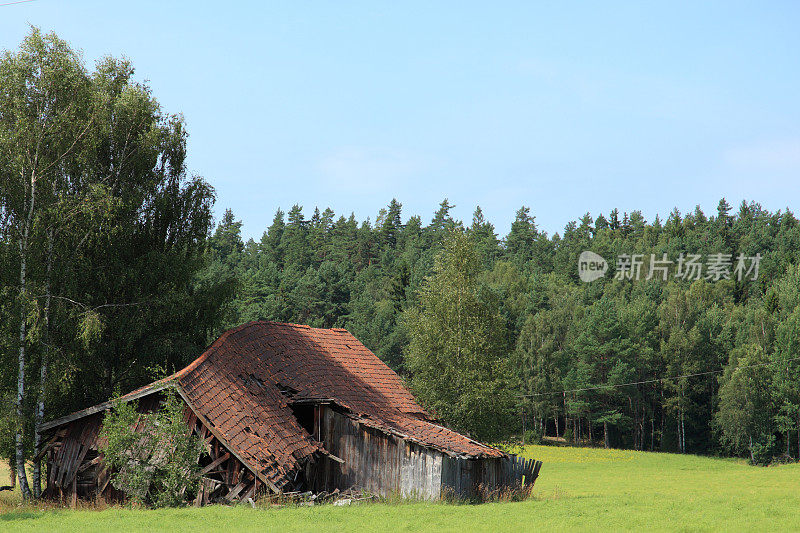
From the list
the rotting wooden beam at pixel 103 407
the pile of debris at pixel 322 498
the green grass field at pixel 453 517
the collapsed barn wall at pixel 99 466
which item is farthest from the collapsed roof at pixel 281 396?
the green grass field at pixel 453 517

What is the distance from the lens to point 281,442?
26.2 m

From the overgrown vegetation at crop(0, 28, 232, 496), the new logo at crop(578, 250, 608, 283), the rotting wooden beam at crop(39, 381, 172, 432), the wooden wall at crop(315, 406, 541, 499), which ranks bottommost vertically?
the wooden wall at crop(315, 406, 541, 499)

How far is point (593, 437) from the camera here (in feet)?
298

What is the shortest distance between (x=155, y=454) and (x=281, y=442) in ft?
14.2

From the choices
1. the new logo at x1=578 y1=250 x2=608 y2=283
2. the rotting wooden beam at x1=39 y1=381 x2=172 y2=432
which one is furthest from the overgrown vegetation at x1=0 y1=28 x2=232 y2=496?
the new logo at x1=578 y1=250 x2=608 y2=283

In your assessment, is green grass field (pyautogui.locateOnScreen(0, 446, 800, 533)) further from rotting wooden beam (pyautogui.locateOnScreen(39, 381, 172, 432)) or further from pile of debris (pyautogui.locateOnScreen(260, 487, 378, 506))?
rotting wooden beam (pyautogui.locateOnScreen(39, 381, 172, 432))

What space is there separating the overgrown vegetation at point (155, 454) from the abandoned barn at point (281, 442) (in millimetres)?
562

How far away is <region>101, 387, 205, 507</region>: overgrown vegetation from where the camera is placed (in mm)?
24734

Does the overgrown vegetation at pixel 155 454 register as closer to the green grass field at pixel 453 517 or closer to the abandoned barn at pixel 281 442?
the abandoned barn at pixel 281 442

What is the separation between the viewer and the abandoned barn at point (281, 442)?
25.5 meters

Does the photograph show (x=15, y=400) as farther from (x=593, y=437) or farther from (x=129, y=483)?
(x=593, y=437)

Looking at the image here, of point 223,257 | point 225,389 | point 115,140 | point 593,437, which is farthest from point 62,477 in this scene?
point 223,257

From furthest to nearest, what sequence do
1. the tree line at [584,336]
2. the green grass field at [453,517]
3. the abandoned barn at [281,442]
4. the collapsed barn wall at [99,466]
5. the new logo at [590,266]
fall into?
the new logo at [590,266]
the tree line at [584,336]
the abandoned barn at [281,442]
the collapsed barn wall at [99,466]
the green grass field at [453,517]

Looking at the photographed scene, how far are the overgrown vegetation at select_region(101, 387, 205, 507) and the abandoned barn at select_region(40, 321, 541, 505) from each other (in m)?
0.56
